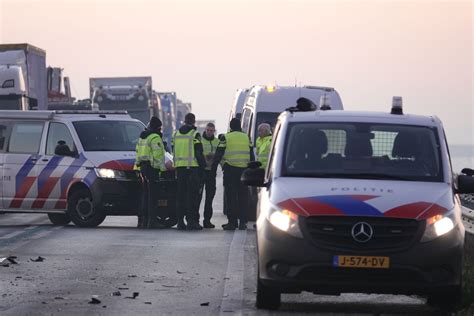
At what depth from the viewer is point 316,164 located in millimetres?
12320

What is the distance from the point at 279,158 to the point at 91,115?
11714 millimetres

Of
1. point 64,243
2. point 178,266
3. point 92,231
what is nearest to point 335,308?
point 178,266

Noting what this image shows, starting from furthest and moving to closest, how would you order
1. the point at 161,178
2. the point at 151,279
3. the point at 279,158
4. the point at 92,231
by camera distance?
the point at 161,178 < the point at 92,231 < the point at 151,279 < the point at 279,158

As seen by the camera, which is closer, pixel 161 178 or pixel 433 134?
pixel 433 134

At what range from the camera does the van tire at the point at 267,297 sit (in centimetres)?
1166

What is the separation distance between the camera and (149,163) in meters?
22.5

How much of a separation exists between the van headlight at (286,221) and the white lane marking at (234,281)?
2.63 ft

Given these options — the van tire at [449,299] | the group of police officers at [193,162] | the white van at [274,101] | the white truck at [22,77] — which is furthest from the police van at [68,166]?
the van tire at [449,299]

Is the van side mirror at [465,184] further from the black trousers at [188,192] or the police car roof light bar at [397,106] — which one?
the black trousers at [188,192]

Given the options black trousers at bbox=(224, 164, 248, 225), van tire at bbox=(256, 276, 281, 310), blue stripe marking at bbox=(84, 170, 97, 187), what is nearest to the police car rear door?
blue stripe marking at bbox=(84, 170, 97, 187)

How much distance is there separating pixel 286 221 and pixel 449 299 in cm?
150

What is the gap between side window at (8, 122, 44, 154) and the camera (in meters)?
23.3

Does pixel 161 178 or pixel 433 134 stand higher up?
pixel 433 134

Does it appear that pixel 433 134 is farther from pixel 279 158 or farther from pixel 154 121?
pixel 154 121
